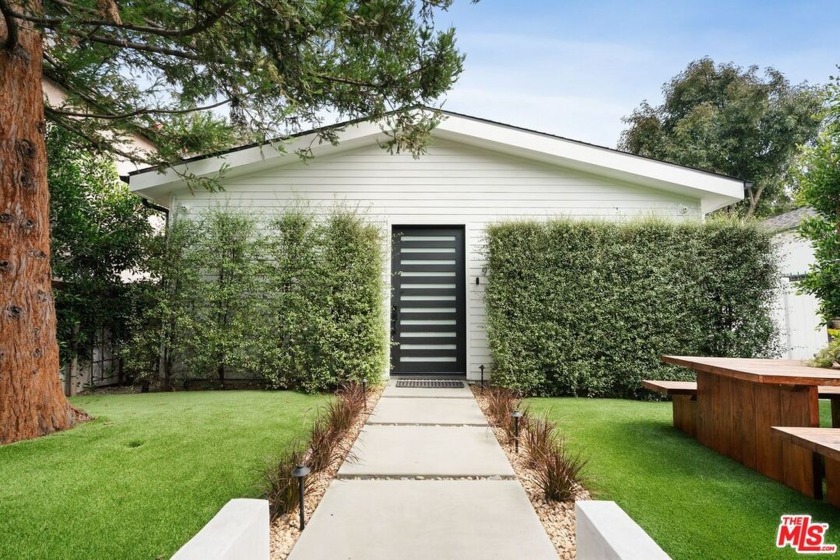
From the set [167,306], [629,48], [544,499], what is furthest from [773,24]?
[167,306]

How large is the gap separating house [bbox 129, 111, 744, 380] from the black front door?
0.02 meters

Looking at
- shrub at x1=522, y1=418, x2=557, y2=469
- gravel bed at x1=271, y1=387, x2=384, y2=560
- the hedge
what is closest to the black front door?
the hedge

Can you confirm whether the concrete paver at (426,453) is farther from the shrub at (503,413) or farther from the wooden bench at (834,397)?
the wooden bench at (834,397)

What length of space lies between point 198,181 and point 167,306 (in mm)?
2006

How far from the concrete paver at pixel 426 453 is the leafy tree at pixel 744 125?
17.7 m

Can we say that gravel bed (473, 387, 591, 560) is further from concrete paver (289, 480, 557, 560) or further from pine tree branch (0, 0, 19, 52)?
pine tree branch (0, 0, 19, 52)

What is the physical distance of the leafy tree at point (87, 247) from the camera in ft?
19.6

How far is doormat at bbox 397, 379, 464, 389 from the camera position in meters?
6.21

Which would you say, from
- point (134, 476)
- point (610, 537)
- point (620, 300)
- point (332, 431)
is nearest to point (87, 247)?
point (134, 476)

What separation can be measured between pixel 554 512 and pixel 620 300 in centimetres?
427

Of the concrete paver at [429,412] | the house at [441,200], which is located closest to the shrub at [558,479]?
the concrete paver at [429,412]

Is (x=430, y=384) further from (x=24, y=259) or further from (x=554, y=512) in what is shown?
(x=24, y=259)

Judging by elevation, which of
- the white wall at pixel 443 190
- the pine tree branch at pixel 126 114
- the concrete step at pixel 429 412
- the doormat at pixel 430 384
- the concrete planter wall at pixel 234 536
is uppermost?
the pine tree branch at pixel 126 114

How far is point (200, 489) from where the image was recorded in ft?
9.12
